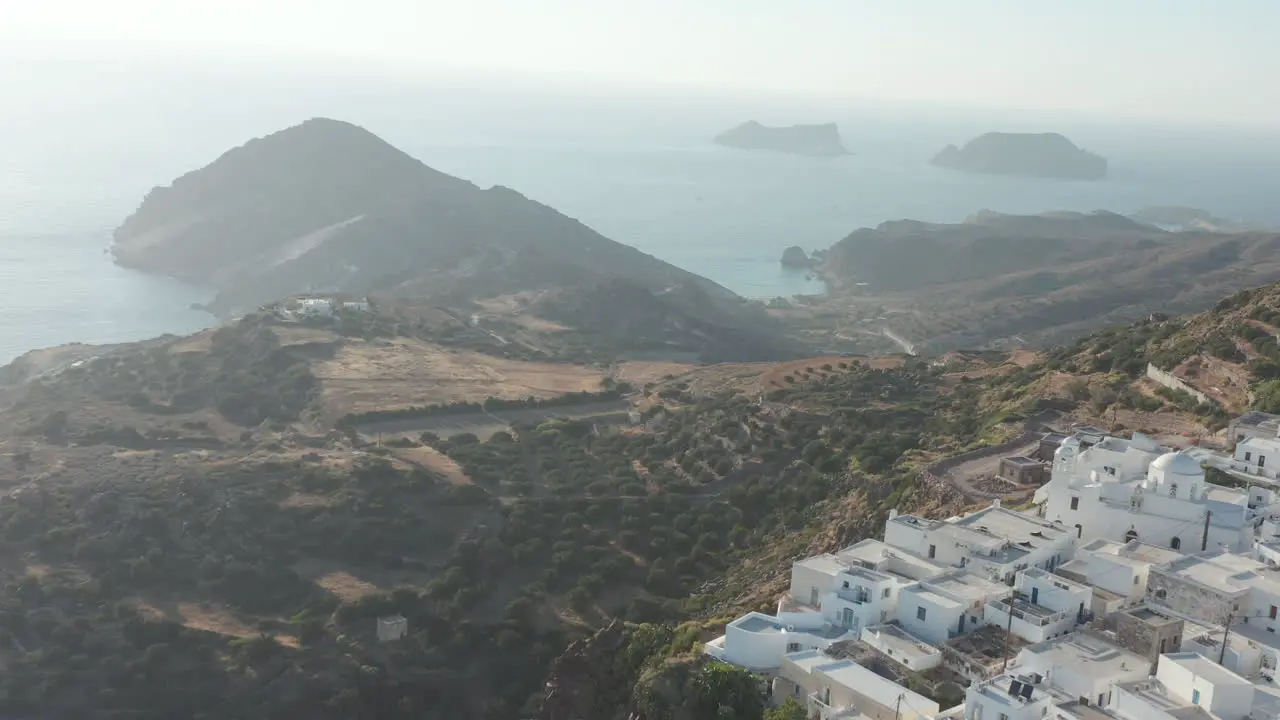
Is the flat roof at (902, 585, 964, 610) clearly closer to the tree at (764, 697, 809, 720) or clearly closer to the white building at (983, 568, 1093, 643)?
the white building at (983, 568, 1093, 643)

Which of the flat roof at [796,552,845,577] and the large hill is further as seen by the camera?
the large hill

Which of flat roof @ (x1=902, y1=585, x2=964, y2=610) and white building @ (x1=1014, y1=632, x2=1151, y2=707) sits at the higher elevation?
white building @ (x1=1014, y1=632, x2=1151, y2=707)

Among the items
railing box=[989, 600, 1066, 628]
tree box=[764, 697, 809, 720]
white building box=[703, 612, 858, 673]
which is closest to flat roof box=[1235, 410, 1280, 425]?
railing box=[989, 600, 1066, 628]

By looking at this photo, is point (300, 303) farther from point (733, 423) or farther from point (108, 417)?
point (733, 423)

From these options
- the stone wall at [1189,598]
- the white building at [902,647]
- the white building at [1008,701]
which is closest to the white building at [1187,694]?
the white building at [1008,701]

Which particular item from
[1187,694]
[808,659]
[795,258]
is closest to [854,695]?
[808,659]

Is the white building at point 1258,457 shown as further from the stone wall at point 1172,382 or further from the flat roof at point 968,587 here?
the flat roof at point 968,587

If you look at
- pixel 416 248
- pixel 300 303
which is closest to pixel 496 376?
pixel 300 303

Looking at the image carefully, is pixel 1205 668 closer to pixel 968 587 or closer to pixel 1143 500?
pixel 968 587
